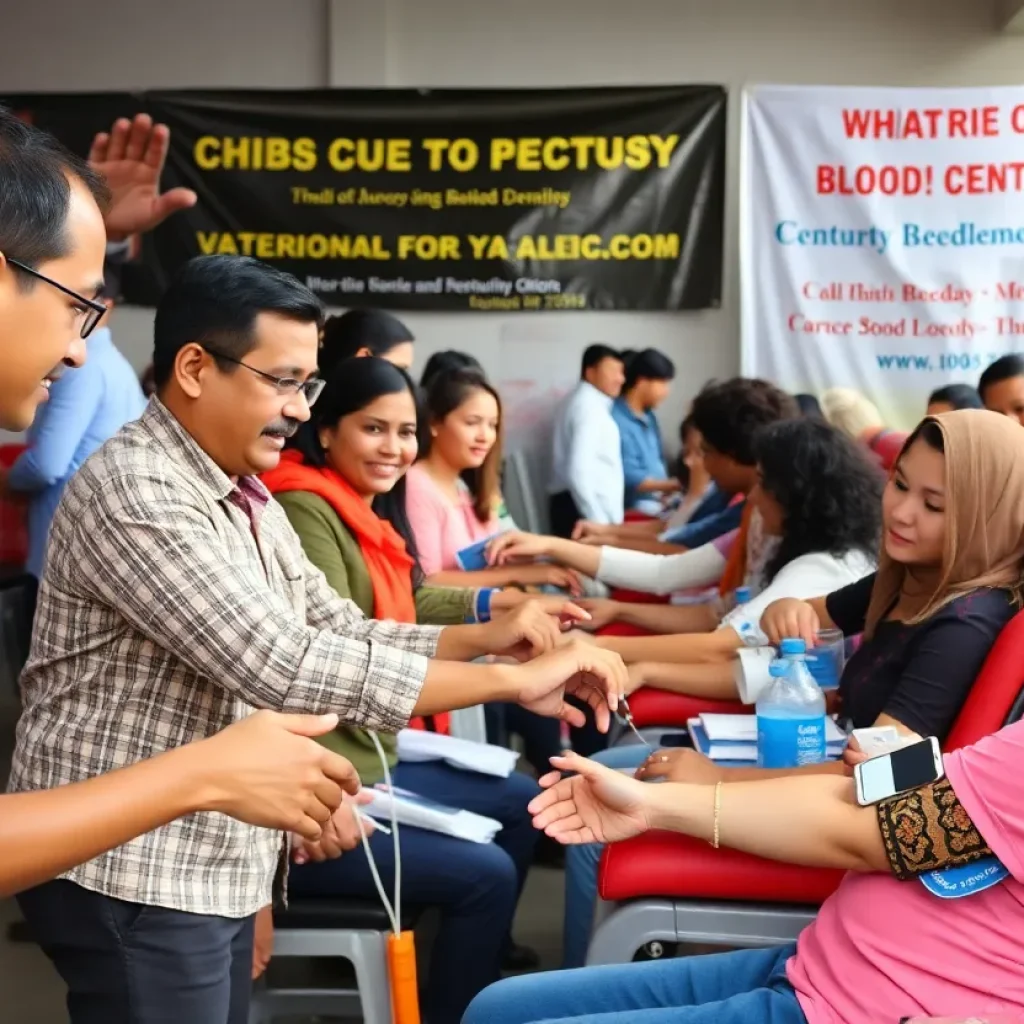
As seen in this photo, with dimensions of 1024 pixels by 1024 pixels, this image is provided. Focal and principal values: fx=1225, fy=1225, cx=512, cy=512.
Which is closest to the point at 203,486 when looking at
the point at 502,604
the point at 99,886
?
the point at 99,886

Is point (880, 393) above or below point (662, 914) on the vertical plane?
above

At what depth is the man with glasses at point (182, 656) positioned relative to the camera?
1.35 metres

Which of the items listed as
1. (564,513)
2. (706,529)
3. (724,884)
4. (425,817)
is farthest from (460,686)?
(564,513)

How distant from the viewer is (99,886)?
1.38 metres

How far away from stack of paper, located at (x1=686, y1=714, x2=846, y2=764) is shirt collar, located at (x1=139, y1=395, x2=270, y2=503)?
92 centimetres

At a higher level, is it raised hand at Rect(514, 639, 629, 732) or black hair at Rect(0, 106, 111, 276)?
black hair at Rect(0, 106, 111, 276)

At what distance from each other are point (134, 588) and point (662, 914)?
809 millimetres

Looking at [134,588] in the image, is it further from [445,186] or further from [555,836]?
[445,186]

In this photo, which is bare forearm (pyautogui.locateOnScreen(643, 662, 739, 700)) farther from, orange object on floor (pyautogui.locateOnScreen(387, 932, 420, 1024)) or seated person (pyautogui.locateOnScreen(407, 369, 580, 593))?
orange object on floor (pyautogui.locateOnScreen(387, 932, 420, 1024))

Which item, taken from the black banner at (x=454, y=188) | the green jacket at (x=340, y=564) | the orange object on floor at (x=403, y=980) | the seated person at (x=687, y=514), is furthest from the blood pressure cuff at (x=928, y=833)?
the black banner at (x=454, y=188)

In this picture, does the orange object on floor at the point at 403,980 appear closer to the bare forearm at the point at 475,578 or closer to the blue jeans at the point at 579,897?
the blue jeans at the point at 579,897

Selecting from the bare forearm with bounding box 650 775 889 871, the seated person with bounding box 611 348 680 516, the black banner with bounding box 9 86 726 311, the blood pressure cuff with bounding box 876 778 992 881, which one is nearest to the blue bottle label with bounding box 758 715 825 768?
the bare forearm with bounding box 650 775 889 871

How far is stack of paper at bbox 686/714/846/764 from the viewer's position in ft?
6.45

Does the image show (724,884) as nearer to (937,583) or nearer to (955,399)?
(937,583)
